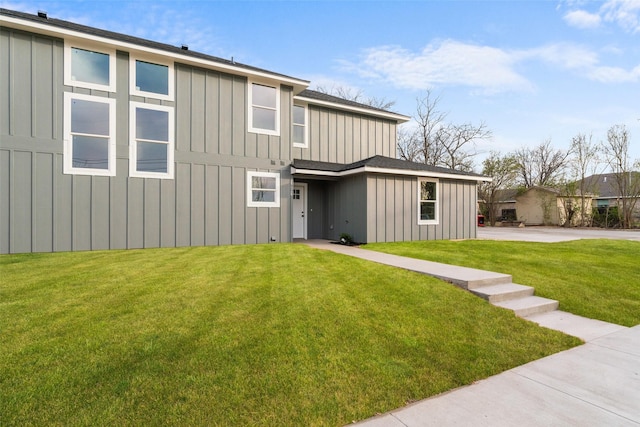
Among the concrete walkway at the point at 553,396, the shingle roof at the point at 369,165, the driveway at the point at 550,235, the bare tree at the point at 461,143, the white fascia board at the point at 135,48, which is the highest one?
the bare tree at the point at 461,143

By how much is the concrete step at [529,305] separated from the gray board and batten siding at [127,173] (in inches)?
273

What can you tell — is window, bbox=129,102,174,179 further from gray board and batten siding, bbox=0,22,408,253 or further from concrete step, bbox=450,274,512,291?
concrete step, bbox=450,274,512,291

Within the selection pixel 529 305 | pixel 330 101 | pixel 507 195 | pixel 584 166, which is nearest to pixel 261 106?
pixel 330 101

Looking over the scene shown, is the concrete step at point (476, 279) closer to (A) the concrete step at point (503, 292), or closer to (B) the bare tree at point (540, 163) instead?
(A) the concrete step at point (503, 292)

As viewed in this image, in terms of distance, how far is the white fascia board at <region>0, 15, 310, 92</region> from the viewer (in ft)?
22.9

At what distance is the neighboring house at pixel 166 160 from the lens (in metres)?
7.20

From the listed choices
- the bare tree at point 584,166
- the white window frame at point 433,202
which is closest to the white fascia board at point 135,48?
the white window frame at point 433,202

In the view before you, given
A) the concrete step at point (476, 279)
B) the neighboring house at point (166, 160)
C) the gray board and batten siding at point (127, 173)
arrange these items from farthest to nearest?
the neighboring house at point (166, 160) → the gray board and batten siding at point (127, 173) → the concrete step at point (476, 279)

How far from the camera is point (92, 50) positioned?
25.7 feet

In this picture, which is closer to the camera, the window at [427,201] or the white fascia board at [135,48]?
the white fascia board at [135,48]

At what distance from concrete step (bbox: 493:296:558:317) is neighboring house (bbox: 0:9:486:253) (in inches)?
222

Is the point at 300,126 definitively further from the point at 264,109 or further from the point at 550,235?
the point at 550,235

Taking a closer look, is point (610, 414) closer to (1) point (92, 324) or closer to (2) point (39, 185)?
(1) point (92, 324)

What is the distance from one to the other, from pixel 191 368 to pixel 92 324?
140cm
